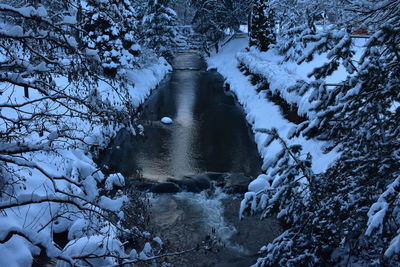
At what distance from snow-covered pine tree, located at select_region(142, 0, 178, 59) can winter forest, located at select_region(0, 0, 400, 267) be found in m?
5.80

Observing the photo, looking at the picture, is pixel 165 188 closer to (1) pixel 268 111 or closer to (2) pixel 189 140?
(2) pixel 189 140

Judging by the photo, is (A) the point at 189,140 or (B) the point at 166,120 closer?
(A) the point at 189,140

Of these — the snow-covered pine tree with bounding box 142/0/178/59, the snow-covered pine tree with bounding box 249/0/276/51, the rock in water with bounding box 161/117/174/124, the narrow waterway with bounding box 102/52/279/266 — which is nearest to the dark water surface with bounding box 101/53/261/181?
the narrow waterway with bounding box 102/52/279/266

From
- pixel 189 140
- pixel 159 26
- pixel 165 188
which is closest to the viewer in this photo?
pixel 165 188

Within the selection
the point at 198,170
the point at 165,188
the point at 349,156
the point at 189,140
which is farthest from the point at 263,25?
the point at 349,156

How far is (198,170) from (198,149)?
204cm

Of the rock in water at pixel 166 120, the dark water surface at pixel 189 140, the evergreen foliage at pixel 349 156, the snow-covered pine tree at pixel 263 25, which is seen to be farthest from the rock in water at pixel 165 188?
the snow-covered pine tree at pixel 263 25

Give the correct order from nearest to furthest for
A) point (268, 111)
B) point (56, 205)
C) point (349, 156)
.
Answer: point (349, 156), point (56, 205), point (268, 111)

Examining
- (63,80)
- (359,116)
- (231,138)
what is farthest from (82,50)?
(63,80)

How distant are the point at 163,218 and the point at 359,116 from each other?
21.6 ft

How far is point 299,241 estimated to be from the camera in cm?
482

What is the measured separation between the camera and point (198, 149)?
14828 millimetres

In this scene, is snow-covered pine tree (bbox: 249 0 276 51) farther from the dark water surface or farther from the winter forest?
the dark water surface

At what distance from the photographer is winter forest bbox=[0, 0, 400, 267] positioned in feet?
12.7
